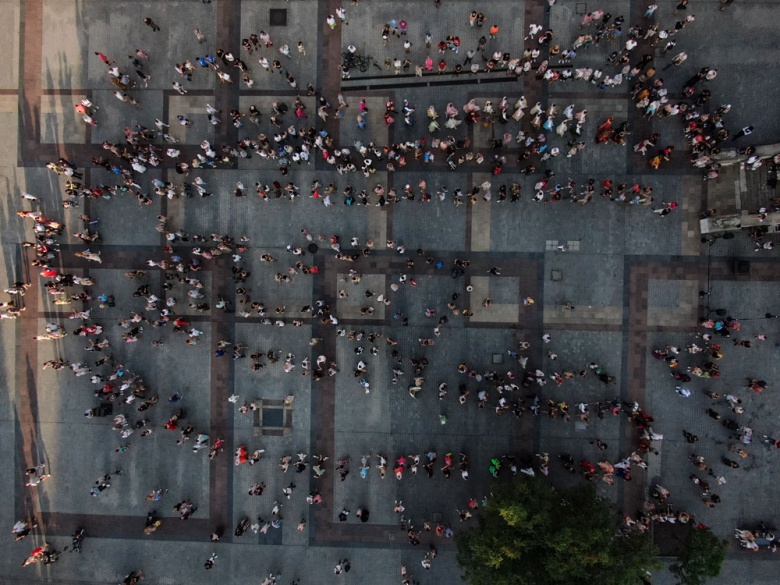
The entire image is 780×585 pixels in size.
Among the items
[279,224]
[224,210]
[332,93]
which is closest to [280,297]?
[279,224]

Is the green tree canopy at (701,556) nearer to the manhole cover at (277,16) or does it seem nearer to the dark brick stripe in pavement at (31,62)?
the manhole cover at (277,16)

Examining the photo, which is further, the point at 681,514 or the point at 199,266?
the point at 199,266

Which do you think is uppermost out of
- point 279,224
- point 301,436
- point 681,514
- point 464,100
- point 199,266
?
point 464,100

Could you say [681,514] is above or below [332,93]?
below

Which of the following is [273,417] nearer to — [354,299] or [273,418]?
[273,418]

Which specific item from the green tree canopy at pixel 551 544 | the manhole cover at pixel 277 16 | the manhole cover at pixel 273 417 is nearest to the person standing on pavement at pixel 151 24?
the manhole cover at pixel 277 16

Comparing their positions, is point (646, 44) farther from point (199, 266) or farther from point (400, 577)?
point (400, 577)

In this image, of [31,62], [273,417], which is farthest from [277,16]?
[273,417]
